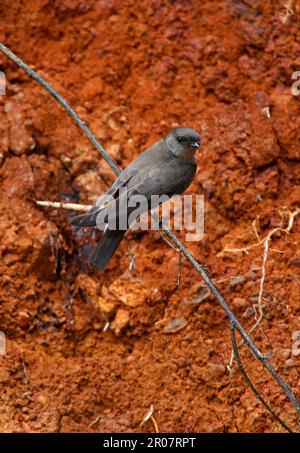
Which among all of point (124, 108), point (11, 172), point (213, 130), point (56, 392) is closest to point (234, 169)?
point (213, 130)

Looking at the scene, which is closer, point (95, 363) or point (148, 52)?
point (95, 363)

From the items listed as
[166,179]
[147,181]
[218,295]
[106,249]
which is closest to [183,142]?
[166,179]

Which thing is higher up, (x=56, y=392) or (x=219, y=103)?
(x=219, y=103)

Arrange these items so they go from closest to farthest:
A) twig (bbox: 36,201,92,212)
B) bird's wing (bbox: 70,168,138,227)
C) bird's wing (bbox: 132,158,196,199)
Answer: bird's wing (bbox: 70,168,138,227), bird's wing (bbox: 132,158,196,199), twig (bbox: 36,201,92,212)

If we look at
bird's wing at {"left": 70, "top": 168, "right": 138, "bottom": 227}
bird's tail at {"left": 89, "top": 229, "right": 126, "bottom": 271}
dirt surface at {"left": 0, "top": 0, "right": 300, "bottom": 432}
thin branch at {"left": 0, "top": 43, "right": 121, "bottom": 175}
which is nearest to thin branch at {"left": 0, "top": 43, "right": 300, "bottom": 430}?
thin branch at {"left": 0, "top": 43, "right": 121, "bottom": 175}

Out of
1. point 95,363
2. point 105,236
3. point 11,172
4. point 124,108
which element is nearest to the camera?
point 105,236

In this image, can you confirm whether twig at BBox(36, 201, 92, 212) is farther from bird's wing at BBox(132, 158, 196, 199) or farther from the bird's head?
the bird's head

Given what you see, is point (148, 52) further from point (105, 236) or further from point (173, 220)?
point (105, 236)

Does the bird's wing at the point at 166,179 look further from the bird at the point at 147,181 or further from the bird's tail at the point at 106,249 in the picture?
the bird's tail at the point at 106,249
